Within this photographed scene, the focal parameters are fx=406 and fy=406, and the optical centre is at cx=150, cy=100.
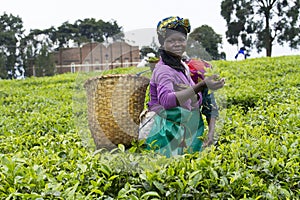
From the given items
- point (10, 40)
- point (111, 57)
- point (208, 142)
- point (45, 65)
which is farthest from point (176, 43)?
point (10, 40)

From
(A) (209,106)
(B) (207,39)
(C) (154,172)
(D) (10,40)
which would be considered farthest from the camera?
(D) (10,40)

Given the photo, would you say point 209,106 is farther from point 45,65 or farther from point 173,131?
point 45,65

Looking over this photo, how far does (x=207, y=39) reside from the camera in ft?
8.79

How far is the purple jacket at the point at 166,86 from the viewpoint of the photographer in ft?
6.97

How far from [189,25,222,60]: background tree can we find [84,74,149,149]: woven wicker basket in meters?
0.39

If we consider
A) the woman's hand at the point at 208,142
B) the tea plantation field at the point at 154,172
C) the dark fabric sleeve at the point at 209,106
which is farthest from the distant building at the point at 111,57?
the woman's hand at the point at 208,142

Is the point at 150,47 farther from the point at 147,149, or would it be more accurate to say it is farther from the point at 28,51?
the point at 28,51

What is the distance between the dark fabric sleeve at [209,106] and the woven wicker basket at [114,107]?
0.36 meters

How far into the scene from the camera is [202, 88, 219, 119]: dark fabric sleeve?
2375mm

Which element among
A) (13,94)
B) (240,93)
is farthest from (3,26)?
(240,93)

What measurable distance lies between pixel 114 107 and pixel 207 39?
801 mm

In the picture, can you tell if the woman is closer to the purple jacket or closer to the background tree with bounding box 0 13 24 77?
the purple jacket

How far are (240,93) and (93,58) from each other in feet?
10.7

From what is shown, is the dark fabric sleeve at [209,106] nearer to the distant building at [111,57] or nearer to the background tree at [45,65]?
the distant building at [111,57]
